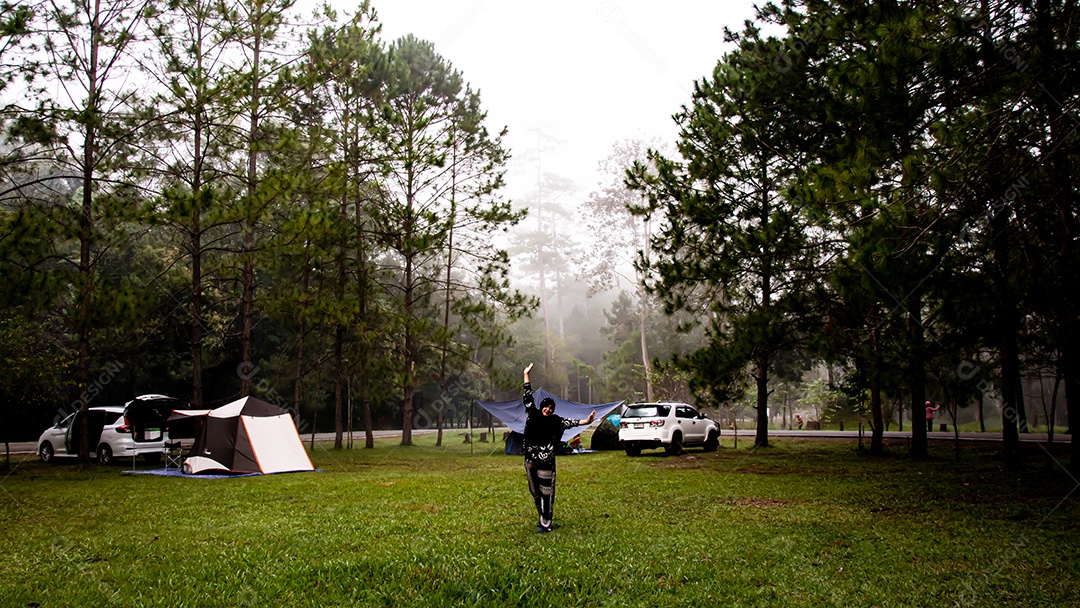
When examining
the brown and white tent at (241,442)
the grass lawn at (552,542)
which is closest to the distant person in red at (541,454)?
the grass lawn at (552,542)

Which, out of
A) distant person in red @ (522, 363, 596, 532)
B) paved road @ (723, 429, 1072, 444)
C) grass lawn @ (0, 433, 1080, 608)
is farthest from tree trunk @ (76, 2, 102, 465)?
paved road @ (723, 429, 1072, 444)

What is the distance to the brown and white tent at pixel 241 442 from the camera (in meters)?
14.8

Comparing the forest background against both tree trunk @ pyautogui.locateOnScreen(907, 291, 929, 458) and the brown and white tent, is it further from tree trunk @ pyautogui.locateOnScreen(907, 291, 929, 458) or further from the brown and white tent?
the brown and white tent

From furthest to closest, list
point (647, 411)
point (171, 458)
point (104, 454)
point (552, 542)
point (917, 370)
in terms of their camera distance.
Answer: point (647, 411)
point (104, 454)
point (171, 458)
point (917, 370)
point (552, 542)

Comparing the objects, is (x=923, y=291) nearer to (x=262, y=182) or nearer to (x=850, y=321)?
(x=850, y=321)

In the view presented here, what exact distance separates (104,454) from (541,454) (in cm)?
1409

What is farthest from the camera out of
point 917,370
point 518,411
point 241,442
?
point 518,411

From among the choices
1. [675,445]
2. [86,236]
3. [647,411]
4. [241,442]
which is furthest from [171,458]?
[675,445]

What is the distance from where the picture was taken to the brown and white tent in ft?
48.4

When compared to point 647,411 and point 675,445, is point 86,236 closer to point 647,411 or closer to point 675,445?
point 647,411

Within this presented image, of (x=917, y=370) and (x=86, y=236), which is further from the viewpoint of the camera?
(x=86, y=236)

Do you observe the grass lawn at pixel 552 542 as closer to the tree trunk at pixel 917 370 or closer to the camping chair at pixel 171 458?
the tree trunk at pixel 917 370

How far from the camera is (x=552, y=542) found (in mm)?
7027

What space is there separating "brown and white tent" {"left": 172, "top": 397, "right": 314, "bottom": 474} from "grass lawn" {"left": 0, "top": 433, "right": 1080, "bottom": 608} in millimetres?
1660
